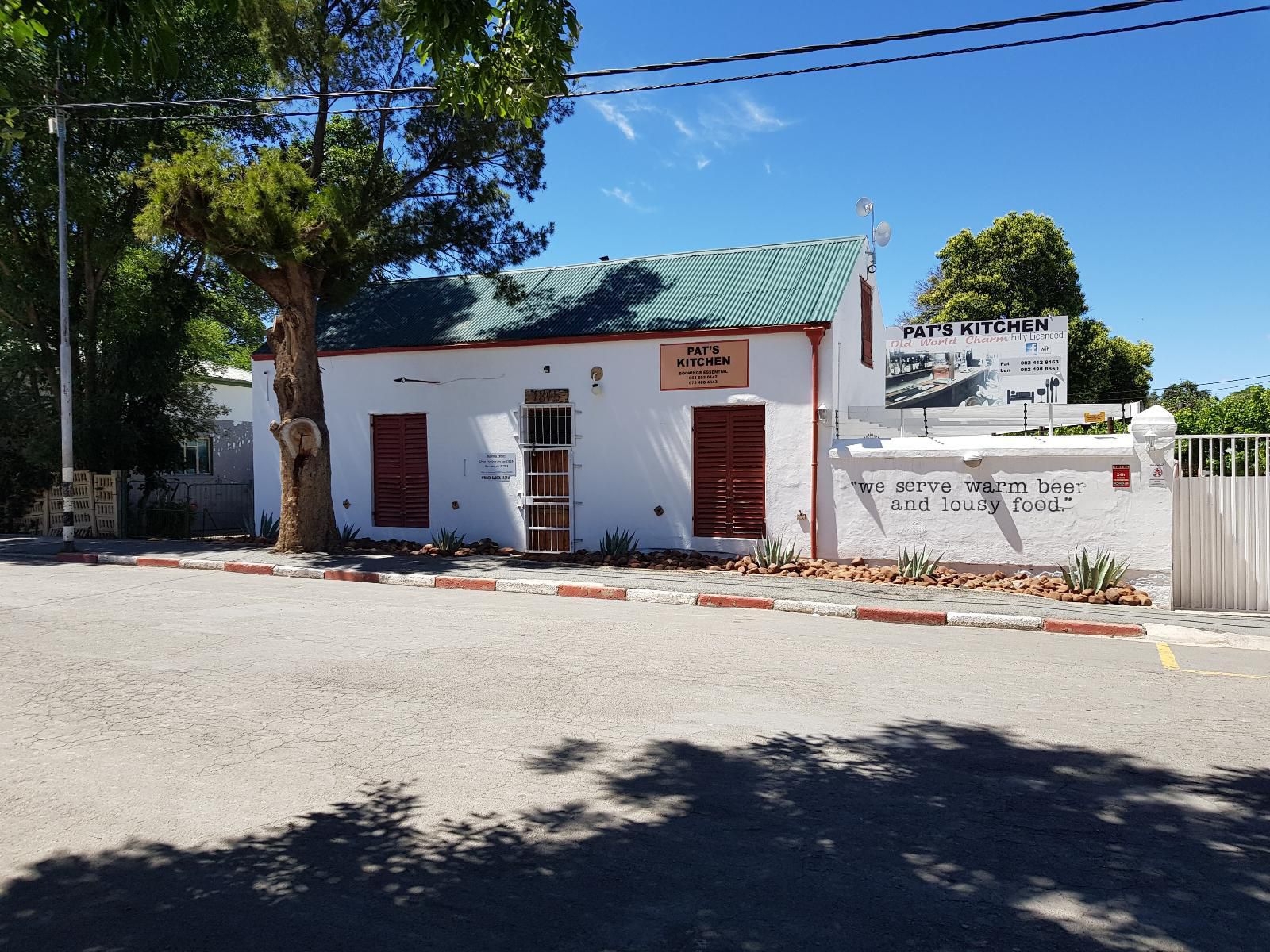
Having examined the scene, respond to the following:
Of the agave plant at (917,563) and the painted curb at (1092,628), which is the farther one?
the agave plant at (917,563)

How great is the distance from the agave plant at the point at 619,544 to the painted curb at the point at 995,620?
6.34 metres

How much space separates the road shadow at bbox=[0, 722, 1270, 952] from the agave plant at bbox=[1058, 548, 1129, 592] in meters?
7.58

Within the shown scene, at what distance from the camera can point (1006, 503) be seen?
42.8 feet

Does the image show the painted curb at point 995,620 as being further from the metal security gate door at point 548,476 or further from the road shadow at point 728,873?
the metal security gate door at point 548,476

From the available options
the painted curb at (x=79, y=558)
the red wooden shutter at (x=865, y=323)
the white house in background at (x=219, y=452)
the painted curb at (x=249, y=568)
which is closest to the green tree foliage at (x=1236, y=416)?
the red wooden shutter at (x=865, y=323)

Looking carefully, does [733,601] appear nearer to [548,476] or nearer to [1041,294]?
[548,476]

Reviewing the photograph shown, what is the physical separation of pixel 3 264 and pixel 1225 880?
24419 mm

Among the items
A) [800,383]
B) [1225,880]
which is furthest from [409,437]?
[1225,880]

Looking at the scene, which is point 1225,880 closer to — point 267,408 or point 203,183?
point 203,183

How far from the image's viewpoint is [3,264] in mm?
20609

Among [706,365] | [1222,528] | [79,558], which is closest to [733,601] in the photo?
[706,365]

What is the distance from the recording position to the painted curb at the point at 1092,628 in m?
10.0

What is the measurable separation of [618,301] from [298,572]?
753cm

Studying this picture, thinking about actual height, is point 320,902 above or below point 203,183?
below
